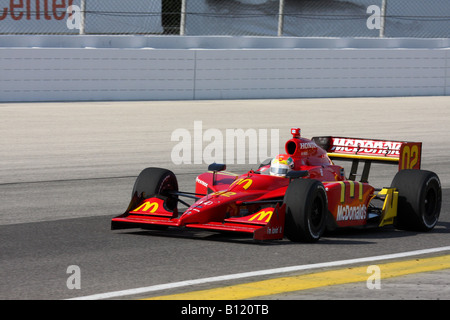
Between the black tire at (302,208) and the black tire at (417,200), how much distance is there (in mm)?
1187

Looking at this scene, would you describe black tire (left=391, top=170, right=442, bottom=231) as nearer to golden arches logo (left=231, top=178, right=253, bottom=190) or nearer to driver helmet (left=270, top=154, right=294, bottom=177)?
driver helmet (left=270, top=154, right=294, bottom=177)

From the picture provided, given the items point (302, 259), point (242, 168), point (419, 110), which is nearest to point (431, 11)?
point (419, 110)

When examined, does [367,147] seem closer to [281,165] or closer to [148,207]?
[281,165]

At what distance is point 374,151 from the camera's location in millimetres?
9586

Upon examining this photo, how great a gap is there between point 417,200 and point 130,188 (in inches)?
156

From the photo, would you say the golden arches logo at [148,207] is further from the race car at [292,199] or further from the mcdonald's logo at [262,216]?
the mcdonald's logo at [262,216]

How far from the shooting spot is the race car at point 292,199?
7.66 meters

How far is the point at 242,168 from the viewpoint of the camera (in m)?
13.2

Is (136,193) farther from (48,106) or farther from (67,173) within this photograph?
(48,106)

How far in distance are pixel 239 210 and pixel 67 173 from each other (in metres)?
4.97

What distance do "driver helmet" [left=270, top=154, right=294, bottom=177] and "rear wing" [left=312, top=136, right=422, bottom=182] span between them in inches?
49.3

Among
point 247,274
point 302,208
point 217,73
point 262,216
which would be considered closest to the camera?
point 247,274

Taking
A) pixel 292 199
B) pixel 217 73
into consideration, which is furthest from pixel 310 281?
pixel 217 73

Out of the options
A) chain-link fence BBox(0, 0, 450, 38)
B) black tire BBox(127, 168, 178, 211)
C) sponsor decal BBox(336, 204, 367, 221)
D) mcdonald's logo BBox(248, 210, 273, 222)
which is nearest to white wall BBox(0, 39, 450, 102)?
chain-link fence BBox(0, 0, 450, 38)
